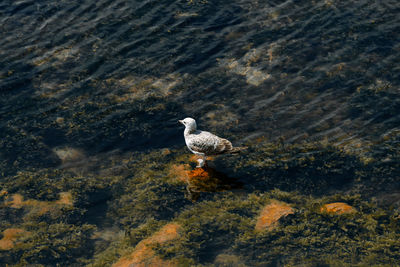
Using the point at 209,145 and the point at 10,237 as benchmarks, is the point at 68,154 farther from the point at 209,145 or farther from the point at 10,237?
the point at 209,145

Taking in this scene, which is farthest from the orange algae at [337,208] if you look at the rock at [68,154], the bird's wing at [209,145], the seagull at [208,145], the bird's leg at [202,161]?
the rock at [68,154]

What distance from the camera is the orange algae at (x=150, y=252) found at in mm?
8977

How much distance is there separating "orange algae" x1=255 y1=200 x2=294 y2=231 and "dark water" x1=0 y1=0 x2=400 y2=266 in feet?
2.18

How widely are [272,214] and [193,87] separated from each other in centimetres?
613

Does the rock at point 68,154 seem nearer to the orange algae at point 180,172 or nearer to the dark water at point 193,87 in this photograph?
the dark water at point 193,87

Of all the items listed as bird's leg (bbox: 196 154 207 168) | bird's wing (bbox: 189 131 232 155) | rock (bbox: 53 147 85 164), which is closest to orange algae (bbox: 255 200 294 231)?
bird's wing (bbox: 189 131 232 155)

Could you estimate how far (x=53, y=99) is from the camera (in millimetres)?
14211

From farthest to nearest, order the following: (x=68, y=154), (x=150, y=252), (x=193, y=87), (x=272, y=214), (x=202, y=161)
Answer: (x=193, y=87), (x=68, y=154), (x=202, y=161), (x=272, y=214), (x=150, y=252)

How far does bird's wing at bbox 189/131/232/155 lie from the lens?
11.1m

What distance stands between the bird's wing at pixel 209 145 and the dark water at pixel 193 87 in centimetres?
72

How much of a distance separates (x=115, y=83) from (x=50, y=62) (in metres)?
2.96

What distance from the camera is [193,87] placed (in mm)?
14539

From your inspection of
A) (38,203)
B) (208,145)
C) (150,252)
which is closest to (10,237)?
(38,203)

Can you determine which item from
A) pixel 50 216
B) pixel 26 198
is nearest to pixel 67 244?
pixel 50 216
